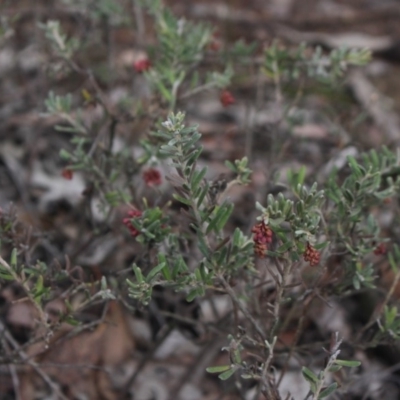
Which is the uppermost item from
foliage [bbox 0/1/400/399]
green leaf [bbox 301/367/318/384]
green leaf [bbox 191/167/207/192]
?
green leaf [bbox 191/167/207/192]

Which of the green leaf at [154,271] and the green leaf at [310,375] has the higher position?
the green leaf at [154,271]

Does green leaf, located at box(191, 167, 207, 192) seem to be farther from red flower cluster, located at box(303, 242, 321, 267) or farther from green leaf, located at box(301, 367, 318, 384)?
green leaf, located at box(301, 367, 318, 384)

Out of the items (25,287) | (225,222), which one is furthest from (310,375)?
(25,287)

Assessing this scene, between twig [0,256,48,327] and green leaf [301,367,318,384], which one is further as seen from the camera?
twig [0,256,48,327]

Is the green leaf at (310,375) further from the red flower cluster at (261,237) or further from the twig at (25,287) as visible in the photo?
the twig at (25,287)

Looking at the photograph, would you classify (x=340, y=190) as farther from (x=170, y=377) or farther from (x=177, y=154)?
(x=170, y=377)

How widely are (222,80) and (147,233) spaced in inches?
26.2

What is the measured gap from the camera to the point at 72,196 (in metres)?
3.22

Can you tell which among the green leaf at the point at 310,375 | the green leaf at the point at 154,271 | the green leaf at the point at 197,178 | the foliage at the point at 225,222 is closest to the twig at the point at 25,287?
the foliage at the point at 225,222

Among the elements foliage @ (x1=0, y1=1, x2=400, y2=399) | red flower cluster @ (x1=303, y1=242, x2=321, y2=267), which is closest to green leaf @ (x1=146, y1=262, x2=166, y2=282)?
foliage @ (x1=0, y1=1, x2=400, y2=399)

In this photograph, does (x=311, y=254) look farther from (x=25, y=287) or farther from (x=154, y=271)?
(x=25, y=287)

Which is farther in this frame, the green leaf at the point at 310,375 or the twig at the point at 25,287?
the twig at the point at 25,287

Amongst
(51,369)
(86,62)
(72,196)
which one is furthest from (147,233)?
(86,62)

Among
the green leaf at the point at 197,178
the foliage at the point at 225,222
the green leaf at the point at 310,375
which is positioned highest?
the green leaf at the point at 197,178
